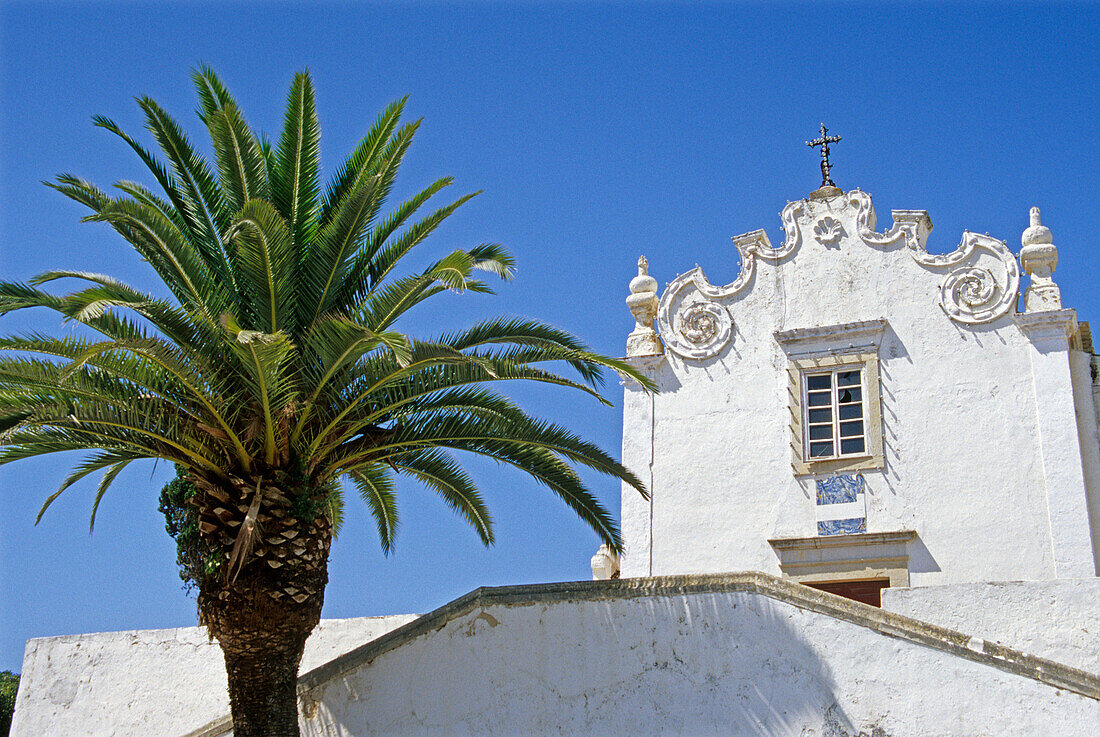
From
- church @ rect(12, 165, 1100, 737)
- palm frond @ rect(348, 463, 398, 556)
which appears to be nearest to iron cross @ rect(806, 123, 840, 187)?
church @ rect(12, 165, 1100, 737)

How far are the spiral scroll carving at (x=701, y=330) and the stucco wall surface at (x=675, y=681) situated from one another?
6.44m

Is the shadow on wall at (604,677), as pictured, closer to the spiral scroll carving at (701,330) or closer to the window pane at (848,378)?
the window pane at (848,378)

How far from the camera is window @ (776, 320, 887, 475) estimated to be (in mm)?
16094

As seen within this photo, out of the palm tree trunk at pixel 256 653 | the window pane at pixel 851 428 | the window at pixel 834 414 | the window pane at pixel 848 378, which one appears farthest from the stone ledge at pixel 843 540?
the palm tree trunk at pixel 256 653

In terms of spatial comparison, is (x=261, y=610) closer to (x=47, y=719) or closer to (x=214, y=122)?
(x=214, y=122)

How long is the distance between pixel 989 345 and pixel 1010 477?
180 cm

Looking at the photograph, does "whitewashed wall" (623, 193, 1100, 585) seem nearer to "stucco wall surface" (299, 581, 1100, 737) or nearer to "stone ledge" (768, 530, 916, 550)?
"stone ledge" (768, 530, 916, 550)

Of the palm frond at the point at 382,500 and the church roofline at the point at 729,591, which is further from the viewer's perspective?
the palm frond at the point at 382,500

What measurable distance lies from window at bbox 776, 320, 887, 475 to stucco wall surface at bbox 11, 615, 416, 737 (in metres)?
6.02

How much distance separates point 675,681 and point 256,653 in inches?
148

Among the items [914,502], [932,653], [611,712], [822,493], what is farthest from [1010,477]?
[611,712]

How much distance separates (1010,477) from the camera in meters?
15.2

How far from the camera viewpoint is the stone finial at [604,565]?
1750cm

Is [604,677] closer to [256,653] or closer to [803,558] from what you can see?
[256,653]
